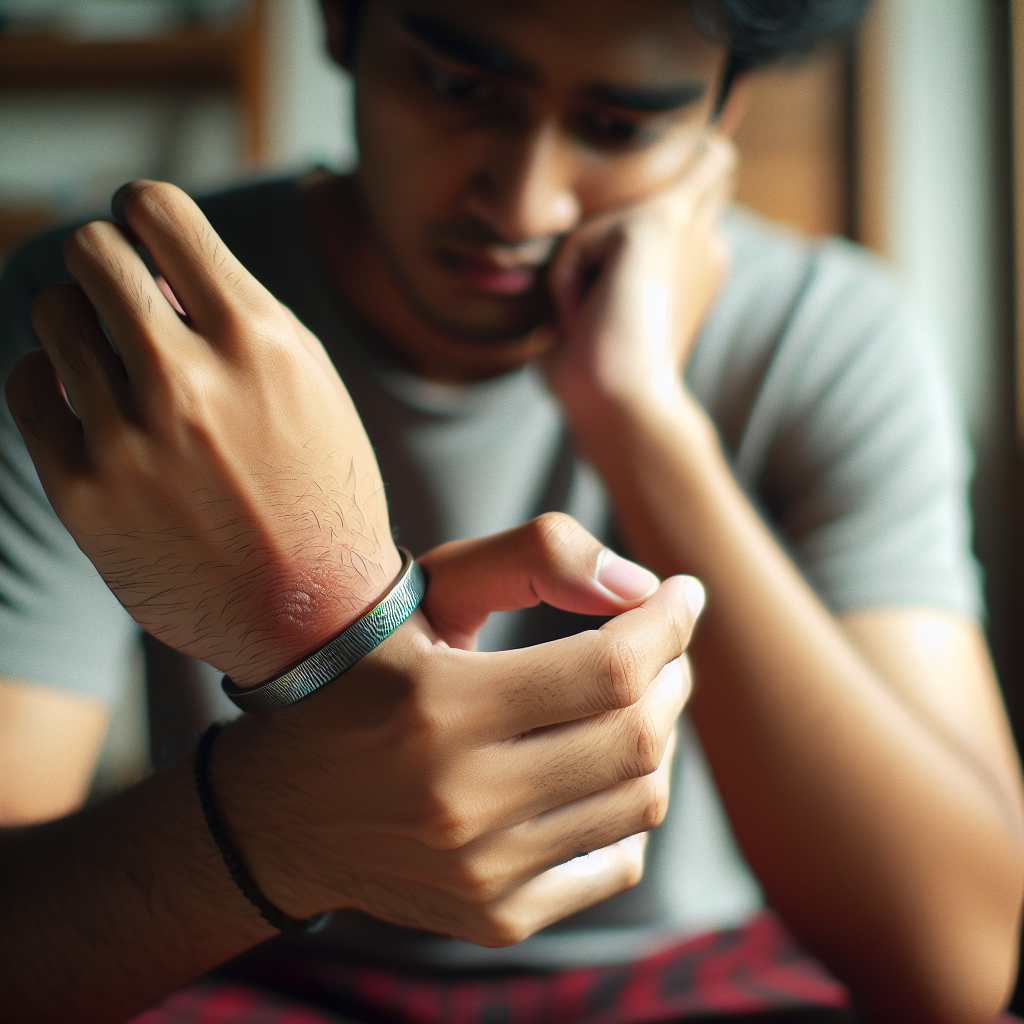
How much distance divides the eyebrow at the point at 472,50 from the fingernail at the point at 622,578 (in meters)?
0.33

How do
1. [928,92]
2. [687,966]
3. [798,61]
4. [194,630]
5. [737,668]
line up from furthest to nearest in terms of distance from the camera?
[928,92] → [798,61] → [687,966] → [737,668] → [194,630]

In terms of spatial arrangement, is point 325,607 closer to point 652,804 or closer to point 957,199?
point 652,804

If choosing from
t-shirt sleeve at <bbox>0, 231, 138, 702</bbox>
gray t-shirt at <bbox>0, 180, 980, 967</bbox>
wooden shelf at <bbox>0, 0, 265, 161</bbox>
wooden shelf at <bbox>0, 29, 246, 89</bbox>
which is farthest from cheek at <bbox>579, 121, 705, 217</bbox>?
wooden shelf at <bbox>0, 0, 265, 161</bbox>

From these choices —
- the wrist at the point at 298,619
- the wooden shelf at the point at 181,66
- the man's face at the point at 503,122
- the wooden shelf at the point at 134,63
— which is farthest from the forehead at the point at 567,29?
the wooden shelf at the point at 181,66

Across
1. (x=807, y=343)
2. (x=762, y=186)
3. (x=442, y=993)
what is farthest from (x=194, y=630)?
(x=762, y=186)

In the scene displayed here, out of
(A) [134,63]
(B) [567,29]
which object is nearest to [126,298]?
(B) [567,29]

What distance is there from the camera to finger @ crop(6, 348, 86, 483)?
0.71 feet

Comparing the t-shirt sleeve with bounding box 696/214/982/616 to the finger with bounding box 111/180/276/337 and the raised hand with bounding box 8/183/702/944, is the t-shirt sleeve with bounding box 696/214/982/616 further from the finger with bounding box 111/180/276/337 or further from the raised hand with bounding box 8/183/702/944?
the finger with bounding box 111/180/276/337

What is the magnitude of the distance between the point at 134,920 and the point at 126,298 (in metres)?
0.23

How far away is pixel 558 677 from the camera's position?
0.81 feet

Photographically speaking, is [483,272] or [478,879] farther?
[483,272]

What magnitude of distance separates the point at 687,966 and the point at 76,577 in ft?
1.66

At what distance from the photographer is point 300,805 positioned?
260 mm

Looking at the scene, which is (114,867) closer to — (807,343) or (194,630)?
(194,630)
